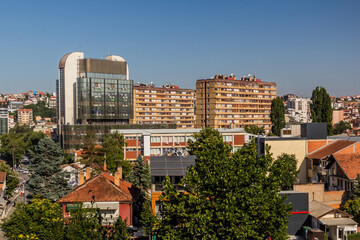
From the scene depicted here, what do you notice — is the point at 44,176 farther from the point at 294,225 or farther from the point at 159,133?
the point at 159,133

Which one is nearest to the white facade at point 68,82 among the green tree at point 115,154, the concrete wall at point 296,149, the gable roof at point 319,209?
the green tree at point 115,154

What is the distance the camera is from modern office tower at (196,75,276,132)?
12900 cm

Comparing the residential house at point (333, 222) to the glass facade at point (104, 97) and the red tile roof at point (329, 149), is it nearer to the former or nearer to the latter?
the red tile roof at point (329, 149)

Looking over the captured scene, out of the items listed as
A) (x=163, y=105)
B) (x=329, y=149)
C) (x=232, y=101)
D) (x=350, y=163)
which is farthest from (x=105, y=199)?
(x=163, y=105)

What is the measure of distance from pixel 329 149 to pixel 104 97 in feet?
262

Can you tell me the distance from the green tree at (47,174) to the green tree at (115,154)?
1004cm

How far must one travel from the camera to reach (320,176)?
169 feet

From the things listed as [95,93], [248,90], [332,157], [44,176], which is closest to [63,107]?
[95,93]

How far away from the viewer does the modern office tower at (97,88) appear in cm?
11919

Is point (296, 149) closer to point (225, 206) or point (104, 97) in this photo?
point (225, 206)

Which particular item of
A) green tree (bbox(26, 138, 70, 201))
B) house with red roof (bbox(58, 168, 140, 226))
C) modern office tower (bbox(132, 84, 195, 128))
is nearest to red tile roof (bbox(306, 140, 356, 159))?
house with red roof (bbox(58, 168, 140, 226))

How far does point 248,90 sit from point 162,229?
113181 mm

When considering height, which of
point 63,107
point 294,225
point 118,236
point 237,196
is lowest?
point 294,225

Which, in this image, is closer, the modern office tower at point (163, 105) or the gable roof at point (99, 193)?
the gable roof at point (99, 193)
